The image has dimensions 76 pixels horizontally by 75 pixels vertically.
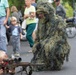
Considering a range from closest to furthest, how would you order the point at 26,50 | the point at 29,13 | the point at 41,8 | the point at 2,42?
the point at 41,8 < the point at 2,42 < the point at 29,13 < the point at 26,50

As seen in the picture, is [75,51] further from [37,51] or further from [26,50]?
[37,51]

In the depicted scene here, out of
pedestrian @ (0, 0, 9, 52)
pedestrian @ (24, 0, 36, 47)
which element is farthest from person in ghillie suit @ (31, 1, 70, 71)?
pedestrian @ (24, 0, 36, 47)

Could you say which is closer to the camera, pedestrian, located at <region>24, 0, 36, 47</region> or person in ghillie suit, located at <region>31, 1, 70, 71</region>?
person in ghillie suit, located at <region>31, 1, 70, 71</region>

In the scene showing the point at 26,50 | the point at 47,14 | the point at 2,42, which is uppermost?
the point at 47,14

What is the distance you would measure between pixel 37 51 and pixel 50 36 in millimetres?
454

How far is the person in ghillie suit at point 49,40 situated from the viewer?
10820mm

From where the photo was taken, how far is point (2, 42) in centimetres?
1178

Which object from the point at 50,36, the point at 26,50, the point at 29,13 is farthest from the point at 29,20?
the point at 50,36

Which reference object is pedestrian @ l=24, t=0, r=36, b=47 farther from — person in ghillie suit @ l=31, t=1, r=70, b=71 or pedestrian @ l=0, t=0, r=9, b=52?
person in ghillie suit @ l=31, t=1, r=70, b=71

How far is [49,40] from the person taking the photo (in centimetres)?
1090

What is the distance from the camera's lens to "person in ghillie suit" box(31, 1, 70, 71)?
1082 cm

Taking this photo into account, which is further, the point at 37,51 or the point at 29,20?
the point at 29,20

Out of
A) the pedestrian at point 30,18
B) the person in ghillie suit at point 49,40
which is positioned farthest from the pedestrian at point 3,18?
the pedestrian at point 30,18

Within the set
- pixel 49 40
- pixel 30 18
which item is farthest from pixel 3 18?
pixel 30 18
